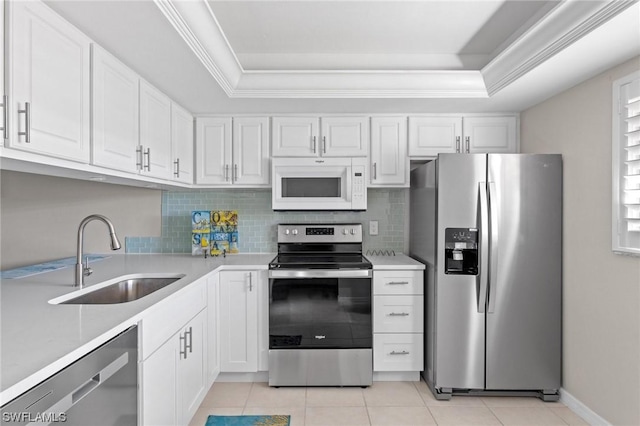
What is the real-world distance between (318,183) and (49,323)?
2073mm

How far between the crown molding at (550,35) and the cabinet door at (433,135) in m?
0.56

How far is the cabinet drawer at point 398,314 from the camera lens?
2.71 metres

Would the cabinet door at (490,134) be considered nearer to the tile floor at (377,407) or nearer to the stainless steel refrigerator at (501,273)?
the stainless steel refrigerator at (501,273)

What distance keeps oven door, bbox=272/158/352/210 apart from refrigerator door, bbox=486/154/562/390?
1113 mm

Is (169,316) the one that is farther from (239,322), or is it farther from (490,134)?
(490,134)

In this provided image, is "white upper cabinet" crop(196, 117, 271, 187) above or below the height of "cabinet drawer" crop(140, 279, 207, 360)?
above

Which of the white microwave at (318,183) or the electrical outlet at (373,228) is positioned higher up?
the white microwave at (318,183)

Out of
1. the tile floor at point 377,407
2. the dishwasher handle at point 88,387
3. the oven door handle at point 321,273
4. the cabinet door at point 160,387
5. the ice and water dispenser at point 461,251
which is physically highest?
the ice and water dispenser at point 461,251

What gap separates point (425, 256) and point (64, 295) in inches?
91.3

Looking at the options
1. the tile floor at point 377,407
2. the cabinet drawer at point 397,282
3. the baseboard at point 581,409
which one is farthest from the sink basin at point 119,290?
the baseboard at point 581,409

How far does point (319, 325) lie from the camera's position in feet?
8.77

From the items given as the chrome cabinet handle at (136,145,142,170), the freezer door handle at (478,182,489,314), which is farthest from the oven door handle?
the chrome cabinet handle at (136,145,142,170)

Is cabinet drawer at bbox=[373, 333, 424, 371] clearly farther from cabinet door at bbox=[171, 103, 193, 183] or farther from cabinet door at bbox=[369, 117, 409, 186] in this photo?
cabinet door at bbox=[171, 103, 193, 183]

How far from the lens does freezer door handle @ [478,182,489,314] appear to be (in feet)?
8.05
